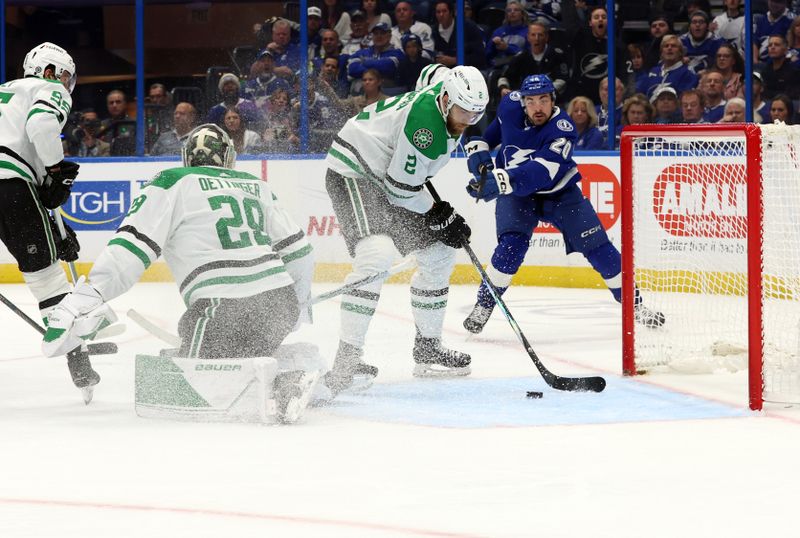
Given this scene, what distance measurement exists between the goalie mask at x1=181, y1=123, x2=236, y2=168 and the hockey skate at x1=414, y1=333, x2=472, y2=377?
1096mm

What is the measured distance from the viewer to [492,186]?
4.94 m

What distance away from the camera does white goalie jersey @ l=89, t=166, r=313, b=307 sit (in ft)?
10.3

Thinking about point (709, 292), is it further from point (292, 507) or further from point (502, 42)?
point (502, 42)

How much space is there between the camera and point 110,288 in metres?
3.12

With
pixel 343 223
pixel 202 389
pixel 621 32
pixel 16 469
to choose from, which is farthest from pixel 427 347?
pixel 621 32

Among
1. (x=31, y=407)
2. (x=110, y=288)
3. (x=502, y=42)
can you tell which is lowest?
(x=31, y=407)

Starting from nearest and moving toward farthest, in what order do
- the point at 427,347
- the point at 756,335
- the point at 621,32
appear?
the point at 756,335
the point at 427,347
the point at 621,32

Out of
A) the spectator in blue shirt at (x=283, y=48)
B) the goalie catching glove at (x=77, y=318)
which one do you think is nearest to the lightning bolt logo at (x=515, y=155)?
the goalie catching glove at (x=77, y=318)

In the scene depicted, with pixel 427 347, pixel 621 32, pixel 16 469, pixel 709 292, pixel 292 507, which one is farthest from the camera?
pixel 621 32

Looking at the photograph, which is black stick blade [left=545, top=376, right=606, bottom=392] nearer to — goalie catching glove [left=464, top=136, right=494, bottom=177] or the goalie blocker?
the goalie blocker

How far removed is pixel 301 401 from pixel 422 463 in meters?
0.50

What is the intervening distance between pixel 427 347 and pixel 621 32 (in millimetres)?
4147

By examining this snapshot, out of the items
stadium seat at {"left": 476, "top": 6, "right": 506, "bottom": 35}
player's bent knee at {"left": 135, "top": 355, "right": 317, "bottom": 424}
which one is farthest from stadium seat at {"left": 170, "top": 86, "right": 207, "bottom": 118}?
player's bent knee at {"left": 135, "top": 355, "right": 317, "bottom": 424}

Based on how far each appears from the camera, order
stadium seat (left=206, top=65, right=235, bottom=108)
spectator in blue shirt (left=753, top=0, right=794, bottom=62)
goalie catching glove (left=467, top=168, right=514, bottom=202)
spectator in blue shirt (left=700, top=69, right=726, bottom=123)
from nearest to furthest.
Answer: goalie catching glove (left=467, top=168, right=514, bottom=202)
spectator in blue shirt (left=700, top=69, right=726, bottom=123)
spectator in blue shirt (left=753, top=0, right=794, bottom=62)
stadium seat (left=206, top=65, right=235, bottom=108)
